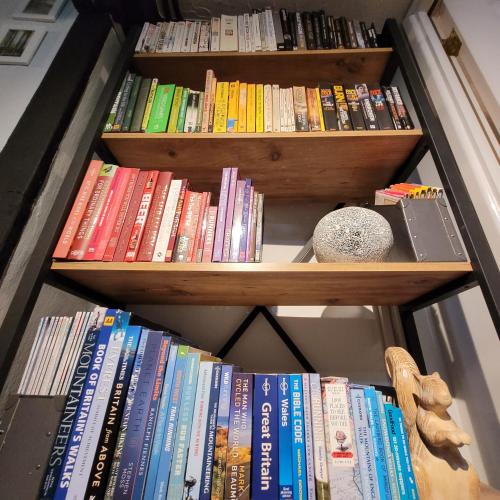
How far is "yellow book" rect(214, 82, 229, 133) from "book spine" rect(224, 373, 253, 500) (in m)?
0.71

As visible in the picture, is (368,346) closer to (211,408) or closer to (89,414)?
(211,408)

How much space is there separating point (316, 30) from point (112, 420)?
139cm

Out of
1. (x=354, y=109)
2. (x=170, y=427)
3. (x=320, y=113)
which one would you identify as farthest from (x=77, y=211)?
(x=354, y=109)

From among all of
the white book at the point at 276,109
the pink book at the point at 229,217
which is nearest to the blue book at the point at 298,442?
the pink book at the point at 229,217

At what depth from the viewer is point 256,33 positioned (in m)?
1.09

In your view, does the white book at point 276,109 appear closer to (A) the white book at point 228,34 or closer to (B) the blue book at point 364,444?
(A) the white book at point 228,34

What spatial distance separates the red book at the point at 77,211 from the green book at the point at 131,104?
0.55 ft

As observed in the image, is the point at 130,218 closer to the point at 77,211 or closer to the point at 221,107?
the point at 77,211

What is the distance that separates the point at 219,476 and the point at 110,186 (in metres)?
0.73

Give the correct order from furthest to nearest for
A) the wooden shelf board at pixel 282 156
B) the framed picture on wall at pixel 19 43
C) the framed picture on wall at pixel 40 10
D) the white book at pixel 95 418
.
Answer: the framed picture on wall at pixel 40 10 → the framed picture on wall at pixel 19 43 → the wooden shelf board at pixel 282 156 → the white book at pixel 95 418

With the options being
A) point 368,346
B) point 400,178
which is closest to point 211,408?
point 368,346

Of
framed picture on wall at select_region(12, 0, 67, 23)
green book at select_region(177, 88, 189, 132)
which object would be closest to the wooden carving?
green book at select_region(177, 88, 189, 132)

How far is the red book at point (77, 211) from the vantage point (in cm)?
68

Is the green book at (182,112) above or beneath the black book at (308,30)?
beneath
